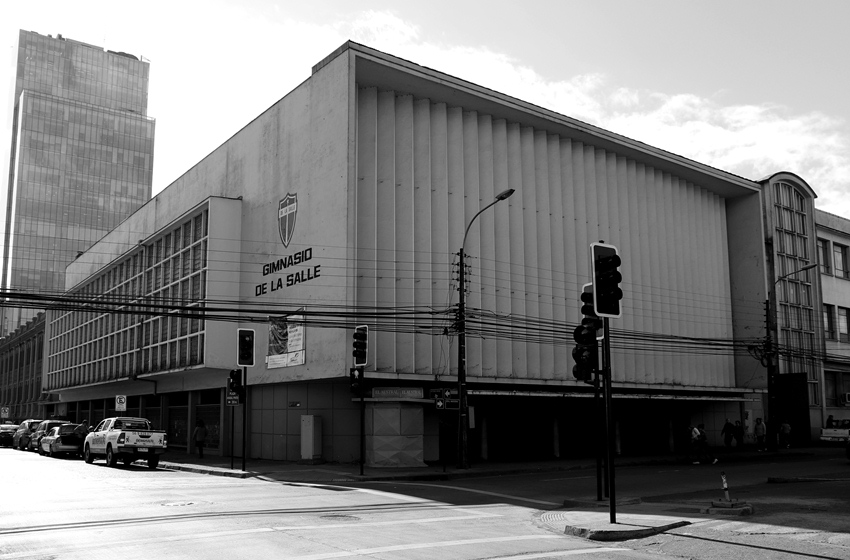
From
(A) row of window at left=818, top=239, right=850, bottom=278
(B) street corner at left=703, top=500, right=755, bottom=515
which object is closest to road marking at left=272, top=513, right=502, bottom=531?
(B) street corner at left=703, top=500, right=755, bottom=515

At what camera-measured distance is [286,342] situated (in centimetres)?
3441

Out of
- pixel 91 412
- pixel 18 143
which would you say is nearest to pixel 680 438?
pixel 91 412

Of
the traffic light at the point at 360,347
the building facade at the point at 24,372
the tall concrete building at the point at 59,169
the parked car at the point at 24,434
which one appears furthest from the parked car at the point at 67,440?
the tall concrete building at the point at 59,169

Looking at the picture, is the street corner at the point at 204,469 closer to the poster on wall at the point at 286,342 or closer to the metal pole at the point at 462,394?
the poster on wall at the point at 286,342

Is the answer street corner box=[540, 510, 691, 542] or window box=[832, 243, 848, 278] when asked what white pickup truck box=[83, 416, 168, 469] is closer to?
street corner box=[540, 510, 691, 542]

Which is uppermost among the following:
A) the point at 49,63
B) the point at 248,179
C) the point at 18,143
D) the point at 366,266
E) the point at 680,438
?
the point at 49,63

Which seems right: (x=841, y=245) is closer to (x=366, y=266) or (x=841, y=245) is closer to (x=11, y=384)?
(x=366, y=266)

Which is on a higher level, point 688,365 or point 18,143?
point 18,143

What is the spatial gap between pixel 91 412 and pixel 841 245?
189ft

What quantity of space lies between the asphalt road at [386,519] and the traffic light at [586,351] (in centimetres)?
283

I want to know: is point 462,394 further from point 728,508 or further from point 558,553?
point 558,553

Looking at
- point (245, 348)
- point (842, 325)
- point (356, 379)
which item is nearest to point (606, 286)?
point (356, 379)

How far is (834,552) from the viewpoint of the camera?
10977 millimetres

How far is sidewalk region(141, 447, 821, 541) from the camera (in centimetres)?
1348
